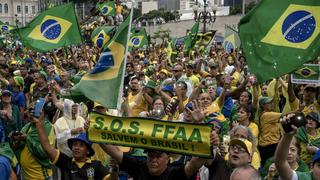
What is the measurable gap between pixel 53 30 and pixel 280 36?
18.4ft

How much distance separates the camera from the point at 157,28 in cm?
7988

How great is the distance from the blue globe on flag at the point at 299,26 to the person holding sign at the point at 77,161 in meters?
2.09

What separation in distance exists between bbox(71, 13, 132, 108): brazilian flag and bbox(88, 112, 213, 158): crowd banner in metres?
0.96

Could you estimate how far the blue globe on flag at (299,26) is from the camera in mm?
4758

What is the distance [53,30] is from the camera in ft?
31.4

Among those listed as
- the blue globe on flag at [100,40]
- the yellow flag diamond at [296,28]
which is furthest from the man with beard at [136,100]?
the blue globe on flag at [100,40]

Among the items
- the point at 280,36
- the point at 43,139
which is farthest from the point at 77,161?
the point at 280,36

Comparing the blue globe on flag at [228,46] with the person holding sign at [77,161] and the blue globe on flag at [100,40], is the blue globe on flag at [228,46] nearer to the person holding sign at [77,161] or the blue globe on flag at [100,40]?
the blue globe on flag at [100,40]

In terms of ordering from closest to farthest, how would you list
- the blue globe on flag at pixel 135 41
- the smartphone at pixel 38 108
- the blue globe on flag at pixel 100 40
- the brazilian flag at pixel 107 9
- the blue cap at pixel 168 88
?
1. the smartphone at pixel 38 108
2. the blue cap at pixel 168 88
3. the blue globe on flag at pixel 100 40
4. the blue globe on flag at pixel 135 41
5. the brazilian flag at pixel 107 9

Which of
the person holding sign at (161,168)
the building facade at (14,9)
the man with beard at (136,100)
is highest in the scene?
the person holding sign at (161,168)

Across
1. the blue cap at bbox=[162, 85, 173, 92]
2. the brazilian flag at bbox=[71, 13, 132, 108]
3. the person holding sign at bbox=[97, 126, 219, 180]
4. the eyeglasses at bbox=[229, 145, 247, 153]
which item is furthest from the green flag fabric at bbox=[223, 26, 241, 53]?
the person holding sign at bbox=[97, 126, 219, 180]

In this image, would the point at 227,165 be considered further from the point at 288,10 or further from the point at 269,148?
the point at 269,148

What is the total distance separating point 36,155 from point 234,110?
3073 mm

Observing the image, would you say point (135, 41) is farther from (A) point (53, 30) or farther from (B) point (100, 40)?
(A) point (53, 30)
